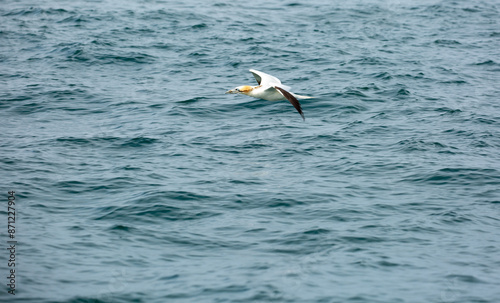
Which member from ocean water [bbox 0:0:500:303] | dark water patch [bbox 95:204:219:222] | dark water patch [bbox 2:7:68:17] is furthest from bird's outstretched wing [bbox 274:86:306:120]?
dark water patch [bbox 2:7:68:17]

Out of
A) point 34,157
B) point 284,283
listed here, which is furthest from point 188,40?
point 284,283

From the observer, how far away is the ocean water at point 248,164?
12.2 metres

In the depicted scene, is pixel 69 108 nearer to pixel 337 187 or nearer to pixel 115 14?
pixel 337 187

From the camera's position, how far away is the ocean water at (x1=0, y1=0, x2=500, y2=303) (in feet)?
39.9

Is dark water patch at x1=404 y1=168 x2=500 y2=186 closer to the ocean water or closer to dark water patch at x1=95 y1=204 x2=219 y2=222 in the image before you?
the ocean water

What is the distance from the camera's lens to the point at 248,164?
1731 cm

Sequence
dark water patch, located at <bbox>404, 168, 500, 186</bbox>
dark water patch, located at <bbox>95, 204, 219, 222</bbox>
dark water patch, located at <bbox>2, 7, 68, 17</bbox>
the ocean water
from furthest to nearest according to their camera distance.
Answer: dark water patch, located at <bbox>2, 7, 68, 17</bbox>, dark water patch, located at <bbox>404, 168, 500, 186</bbox>, dark water patch, located at <bbox>95, 204, 219, 222</bbox>, the ocean water

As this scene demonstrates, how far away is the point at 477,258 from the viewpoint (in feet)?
42.3

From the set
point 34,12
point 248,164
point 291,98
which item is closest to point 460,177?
point 291,98

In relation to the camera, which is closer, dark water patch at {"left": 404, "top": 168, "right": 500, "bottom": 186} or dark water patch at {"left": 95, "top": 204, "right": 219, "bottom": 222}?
dark water patch at {"left": 95, "top": 204, "right": 219, "bottom": 222}

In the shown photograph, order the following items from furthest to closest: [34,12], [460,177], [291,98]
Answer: [34,12] → [460,177] → [291,98]

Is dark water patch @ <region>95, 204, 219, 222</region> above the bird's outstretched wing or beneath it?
beneath

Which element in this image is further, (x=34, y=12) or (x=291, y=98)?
(x=34, y=12)

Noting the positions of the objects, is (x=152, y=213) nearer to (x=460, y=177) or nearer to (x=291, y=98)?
(x=291, y=98)
